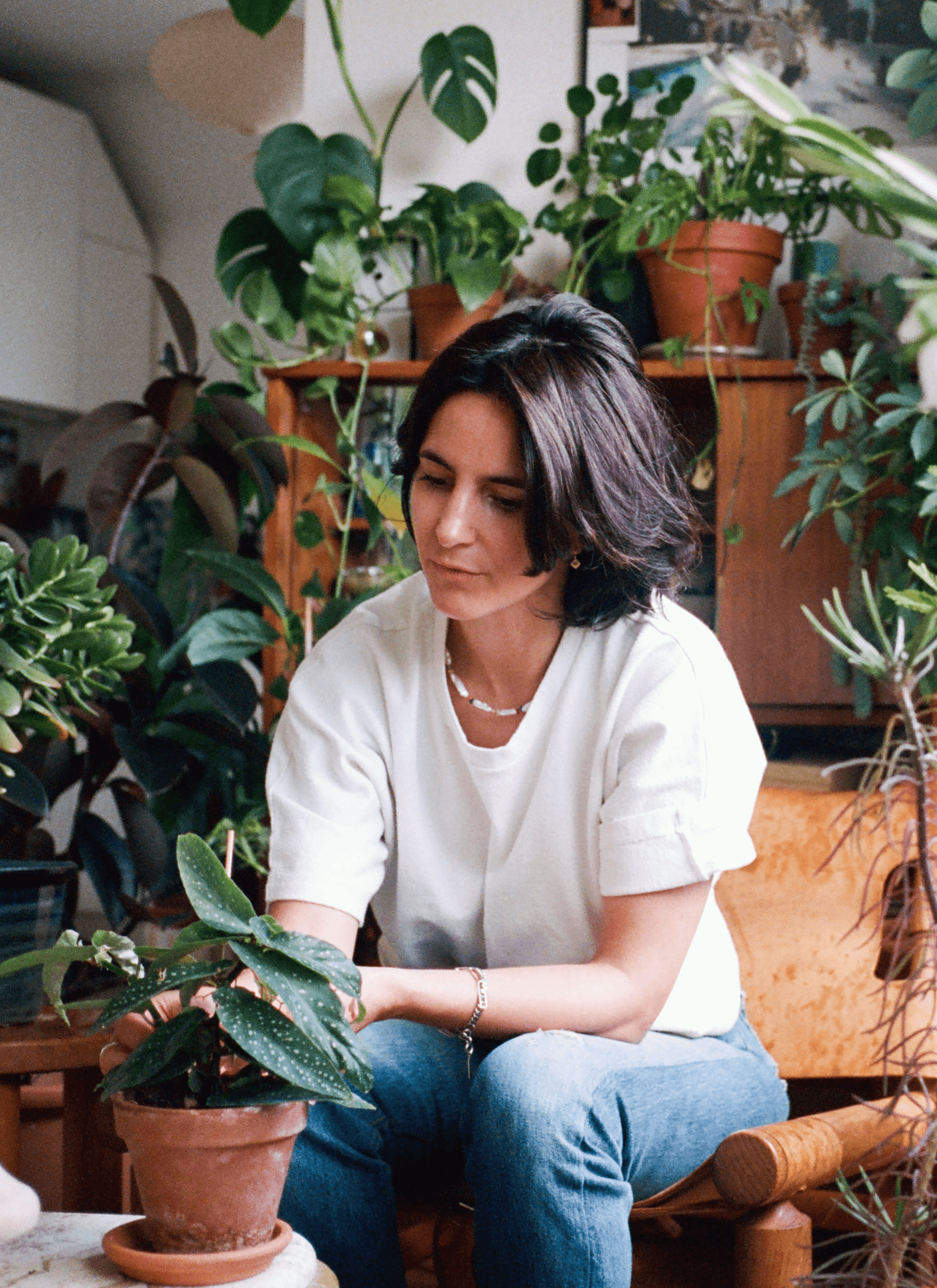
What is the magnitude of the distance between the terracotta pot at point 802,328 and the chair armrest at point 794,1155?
3.95 ft

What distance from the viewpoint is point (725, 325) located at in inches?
77.0

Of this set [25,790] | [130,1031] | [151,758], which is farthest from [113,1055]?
[151,758]

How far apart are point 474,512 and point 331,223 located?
1197mm

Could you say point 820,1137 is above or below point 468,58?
below

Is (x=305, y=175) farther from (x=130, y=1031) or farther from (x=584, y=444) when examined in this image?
(x=130, y=1031)

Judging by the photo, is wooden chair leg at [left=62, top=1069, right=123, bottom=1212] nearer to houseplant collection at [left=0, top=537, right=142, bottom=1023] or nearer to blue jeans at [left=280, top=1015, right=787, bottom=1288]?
houseplant collection at [left=0, top=537, right=142, bottom=1023]

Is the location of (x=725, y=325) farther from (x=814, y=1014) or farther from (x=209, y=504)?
(x=814, y=1014)

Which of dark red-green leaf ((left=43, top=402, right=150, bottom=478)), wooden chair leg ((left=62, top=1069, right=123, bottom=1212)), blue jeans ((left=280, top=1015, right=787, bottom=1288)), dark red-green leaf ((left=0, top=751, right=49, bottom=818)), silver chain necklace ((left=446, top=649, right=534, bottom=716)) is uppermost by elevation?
dark red-green leaf ((left=43, top=402, right=150, bottom=478))

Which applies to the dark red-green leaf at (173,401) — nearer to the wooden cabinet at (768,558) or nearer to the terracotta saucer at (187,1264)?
the wooden cabinet at (768,558)

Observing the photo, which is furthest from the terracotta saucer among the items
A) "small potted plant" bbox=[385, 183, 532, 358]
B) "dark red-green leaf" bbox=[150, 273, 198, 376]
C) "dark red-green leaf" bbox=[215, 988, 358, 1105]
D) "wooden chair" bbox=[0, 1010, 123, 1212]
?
"dark red-green leaf" bbox=[150, 273, 198, 376]

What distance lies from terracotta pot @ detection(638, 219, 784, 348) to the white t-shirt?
2.85ft

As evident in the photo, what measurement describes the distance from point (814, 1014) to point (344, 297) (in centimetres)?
128

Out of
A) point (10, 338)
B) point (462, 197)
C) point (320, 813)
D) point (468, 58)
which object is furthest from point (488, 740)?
point (10, 338)

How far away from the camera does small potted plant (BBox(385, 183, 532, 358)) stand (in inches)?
76.4
